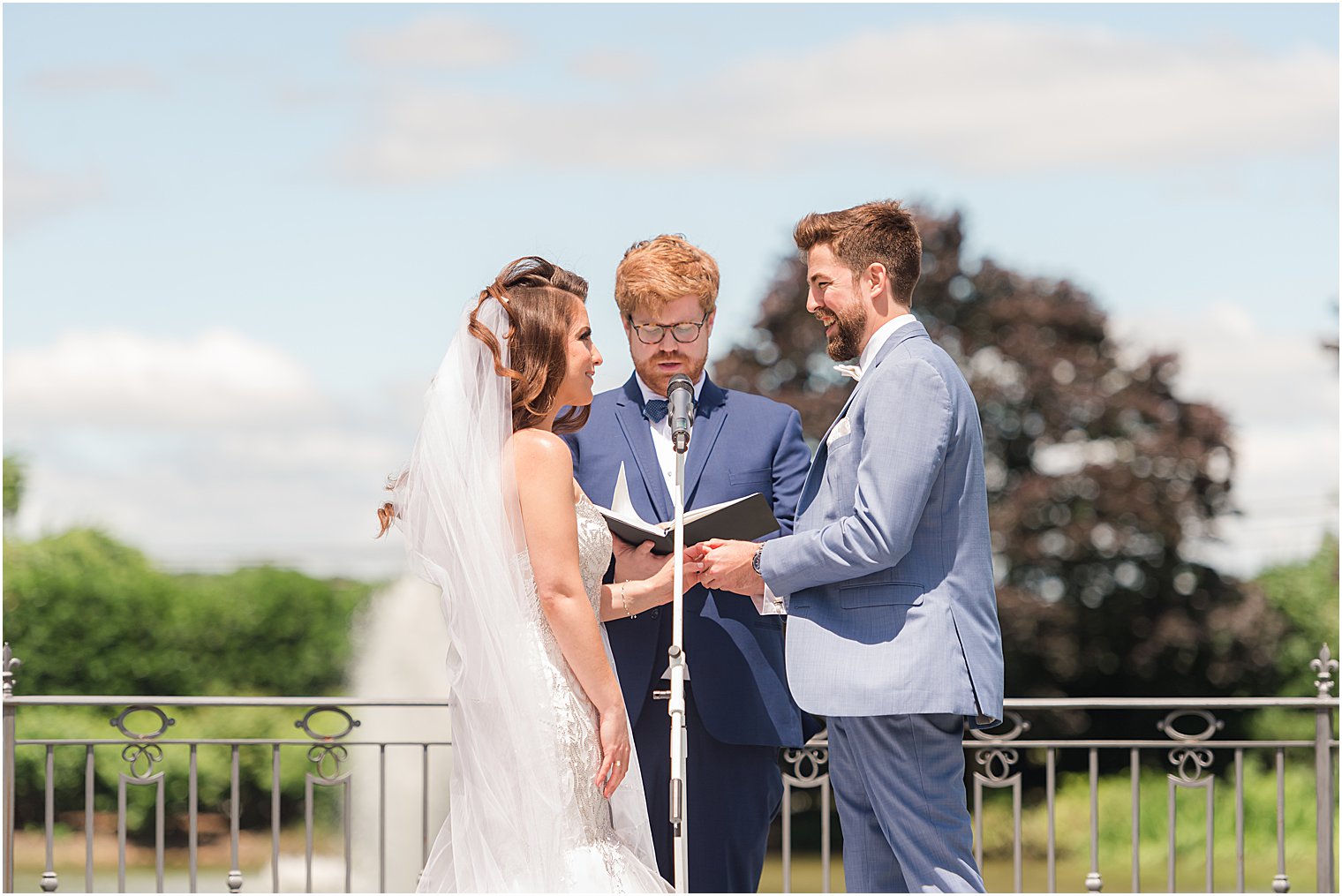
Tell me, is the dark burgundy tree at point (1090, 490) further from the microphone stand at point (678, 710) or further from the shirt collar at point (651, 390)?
the microphone stand at point (678, 710)

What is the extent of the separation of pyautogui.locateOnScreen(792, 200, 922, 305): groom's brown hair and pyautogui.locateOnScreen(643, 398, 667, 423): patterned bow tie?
0.74m

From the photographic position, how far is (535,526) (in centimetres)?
326

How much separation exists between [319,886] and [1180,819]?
8.54m

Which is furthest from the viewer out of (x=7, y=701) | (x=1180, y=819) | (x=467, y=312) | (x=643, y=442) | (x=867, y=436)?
(x=1180, y=819)

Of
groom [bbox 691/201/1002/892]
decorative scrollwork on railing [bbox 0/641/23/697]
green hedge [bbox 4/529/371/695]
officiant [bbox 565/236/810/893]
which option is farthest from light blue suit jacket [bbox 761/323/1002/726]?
green hedge [bbox 4/529/371/695]

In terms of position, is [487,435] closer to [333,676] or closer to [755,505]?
[755,505]

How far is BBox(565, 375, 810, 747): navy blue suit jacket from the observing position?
3.83 m

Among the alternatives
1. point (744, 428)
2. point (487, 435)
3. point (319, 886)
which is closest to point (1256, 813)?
point (319, 886)

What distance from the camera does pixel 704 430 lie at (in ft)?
13.1

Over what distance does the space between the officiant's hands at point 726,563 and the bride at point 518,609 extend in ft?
1.10

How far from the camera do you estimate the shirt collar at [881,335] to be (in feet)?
11.0

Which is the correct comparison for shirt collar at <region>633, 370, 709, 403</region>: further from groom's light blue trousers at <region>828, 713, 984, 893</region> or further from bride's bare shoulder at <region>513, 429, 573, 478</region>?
groom's light blue trousers at <region>828, 713, 984, 893</region>

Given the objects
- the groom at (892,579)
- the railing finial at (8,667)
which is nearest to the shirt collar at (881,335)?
the groom at (892,579)

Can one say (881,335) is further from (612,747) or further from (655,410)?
(612,747)
